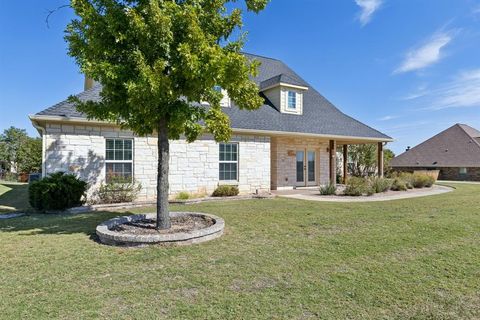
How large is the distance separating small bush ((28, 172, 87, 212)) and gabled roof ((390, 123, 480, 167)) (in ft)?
101

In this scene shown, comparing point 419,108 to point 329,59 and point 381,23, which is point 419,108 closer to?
point 329,59

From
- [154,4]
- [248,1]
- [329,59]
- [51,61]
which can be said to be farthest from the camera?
[329,59]

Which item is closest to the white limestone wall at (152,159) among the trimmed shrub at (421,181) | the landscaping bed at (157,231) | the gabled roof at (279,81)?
the gabled roof at (279,81)

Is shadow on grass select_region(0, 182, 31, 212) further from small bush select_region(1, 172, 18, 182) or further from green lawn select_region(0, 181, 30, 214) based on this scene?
small bush select_region(1, 172, 18, 182)

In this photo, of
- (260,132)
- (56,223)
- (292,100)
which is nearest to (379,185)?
(260,132)

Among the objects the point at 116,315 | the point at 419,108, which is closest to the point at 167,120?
the point at 116,315

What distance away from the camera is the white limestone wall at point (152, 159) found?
10031 millimetres

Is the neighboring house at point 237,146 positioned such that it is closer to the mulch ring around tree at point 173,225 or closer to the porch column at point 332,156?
the porch column at point 332,156

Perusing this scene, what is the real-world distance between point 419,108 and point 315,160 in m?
10.9

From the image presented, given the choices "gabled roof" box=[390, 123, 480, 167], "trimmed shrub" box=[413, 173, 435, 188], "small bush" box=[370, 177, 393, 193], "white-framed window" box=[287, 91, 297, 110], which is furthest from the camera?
"gabled roof" box=[390, 123, 480, 167]

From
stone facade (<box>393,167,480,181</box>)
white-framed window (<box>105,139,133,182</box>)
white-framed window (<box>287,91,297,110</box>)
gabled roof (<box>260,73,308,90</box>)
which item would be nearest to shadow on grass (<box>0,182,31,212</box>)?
white-framed window (<box>105,139,133,182</box>)

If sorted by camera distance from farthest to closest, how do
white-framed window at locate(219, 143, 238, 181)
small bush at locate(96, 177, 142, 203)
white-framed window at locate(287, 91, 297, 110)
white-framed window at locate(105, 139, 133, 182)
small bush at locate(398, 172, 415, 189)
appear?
white-framed window at locate(287, 91, 297, 110) < small bush at locate(398, 172, 415, 189) < white-framed window at locate(219, 143, 238, 181) < white-framed window at locate(105, 139, 133, 182) < small bush at locate(96, 177, 142, 203)

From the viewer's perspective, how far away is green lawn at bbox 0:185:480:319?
10.2ft

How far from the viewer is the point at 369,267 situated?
4285mm
